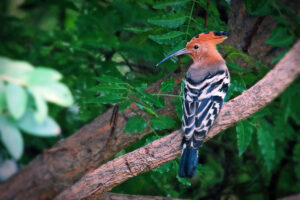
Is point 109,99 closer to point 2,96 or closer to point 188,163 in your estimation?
point 188,163

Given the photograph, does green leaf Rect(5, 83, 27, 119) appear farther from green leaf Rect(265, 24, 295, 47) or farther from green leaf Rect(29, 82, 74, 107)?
green leaf Rect(265, 24, 295, 47)

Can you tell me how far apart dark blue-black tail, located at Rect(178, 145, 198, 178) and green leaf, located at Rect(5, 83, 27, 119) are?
1369 mm

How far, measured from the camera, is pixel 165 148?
2.50 metres

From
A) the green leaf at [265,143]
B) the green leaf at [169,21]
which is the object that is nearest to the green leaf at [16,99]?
the green leaf at [169,21]

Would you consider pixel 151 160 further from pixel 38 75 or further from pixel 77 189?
pixel 38 75

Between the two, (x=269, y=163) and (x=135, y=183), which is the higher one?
(x=269, y=163)

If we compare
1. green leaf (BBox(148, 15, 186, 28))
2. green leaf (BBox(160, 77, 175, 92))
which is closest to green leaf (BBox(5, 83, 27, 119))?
green leaf (BBox(160, 77, 175, 92))

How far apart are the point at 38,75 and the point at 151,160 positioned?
1.22m

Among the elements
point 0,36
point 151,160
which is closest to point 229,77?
point 151,160

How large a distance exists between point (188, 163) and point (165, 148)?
0.22 meters

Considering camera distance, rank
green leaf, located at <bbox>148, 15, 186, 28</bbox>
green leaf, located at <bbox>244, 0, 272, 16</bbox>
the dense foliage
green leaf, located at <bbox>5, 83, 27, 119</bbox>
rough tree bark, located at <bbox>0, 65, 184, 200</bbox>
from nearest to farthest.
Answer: green leaf, located at <bbox>5, 83, 27, 119</bbox>, the dense foliage, green leaf, located at <bbox>148, 15, 186, 28</bbox>, green leaf, located at <bbox>244, 0, 272, 16</bbox>, rough tree bark, located at <bbox>0, 65, 184, 200</bbox>

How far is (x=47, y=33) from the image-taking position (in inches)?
168

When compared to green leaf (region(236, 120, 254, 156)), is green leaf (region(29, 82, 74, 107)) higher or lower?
higher

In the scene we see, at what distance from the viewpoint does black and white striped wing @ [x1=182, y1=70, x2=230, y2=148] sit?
2.63 metres
